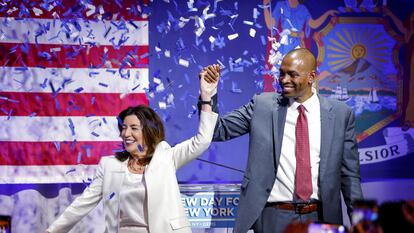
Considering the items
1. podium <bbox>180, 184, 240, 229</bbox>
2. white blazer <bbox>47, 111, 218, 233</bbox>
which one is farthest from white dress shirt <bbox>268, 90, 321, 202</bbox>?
podium <bbox>180, 184, 240, 229</bbox>

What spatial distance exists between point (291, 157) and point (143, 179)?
740 mm

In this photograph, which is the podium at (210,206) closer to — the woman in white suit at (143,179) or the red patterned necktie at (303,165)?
the woman in white suit at (143,179)

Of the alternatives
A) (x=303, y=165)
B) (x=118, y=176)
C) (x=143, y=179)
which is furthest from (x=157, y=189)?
(x=303, y=165)

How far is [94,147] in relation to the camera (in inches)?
179

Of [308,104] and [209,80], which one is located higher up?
[209,80]

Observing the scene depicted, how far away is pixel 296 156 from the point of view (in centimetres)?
356

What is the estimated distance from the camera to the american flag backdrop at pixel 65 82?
4496 mm

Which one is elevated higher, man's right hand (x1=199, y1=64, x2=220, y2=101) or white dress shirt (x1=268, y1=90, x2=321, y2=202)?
man's right hand (x1=199, y1=64, x2=220, y2=101)

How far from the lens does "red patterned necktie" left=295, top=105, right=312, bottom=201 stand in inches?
139

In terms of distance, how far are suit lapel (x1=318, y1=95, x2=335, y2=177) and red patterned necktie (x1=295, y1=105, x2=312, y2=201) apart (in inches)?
3.0

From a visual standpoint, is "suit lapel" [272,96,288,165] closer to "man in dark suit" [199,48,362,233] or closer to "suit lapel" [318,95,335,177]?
"man in dark suit" [199,48,362,233]

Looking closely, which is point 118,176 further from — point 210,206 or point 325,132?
point 325,132

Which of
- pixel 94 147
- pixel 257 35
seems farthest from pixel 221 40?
pixel 94 147

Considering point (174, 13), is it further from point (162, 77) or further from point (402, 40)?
point (402, 40)
